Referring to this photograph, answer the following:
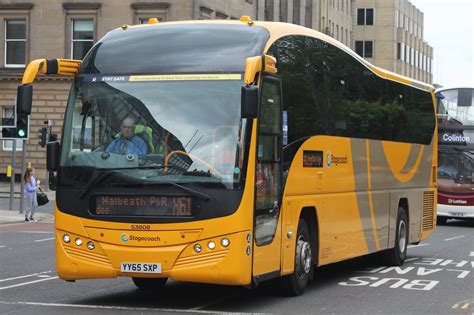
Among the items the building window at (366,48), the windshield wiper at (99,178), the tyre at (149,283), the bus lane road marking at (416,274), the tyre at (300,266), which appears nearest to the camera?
the windshield wiper at (99,178)

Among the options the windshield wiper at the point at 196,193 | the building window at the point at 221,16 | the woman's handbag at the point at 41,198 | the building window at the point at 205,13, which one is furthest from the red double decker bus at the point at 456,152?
the building window at the point at 221,16

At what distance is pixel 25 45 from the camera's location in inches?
2196

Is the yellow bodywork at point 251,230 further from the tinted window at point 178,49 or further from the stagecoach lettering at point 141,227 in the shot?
the tinted window at point 178,49

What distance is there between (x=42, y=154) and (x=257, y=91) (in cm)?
4568

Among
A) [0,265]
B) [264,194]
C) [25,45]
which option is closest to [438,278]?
[264,194]

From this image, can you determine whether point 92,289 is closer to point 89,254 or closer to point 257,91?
point 89,254

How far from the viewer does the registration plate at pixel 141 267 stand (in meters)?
10.6

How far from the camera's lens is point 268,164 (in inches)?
444

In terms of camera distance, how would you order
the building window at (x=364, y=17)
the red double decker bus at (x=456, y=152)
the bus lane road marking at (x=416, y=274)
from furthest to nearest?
the building window at (x=364, y=17) < the red double decker bus at (x=456, y=152) < the bus lane road marking at (x=416, y=274)

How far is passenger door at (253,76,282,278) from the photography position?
431 inches

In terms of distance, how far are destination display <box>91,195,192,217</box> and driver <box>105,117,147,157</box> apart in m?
0.52

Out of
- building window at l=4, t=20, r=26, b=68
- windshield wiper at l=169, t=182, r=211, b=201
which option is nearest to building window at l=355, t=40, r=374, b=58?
building window at l=4, t=20, r=26, b=68

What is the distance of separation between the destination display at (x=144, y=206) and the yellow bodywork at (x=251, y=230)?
14cm

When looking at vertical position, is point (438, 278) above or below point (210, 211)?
below
